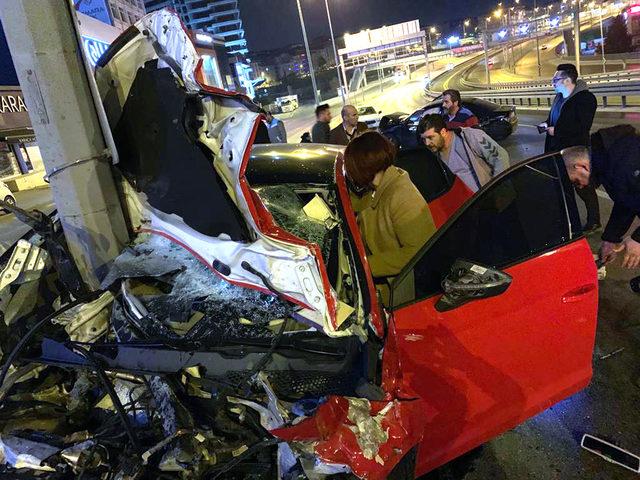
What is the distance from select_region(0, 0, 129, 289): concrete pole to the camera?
91.5 inches

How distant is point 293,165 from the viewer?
7.66 feet

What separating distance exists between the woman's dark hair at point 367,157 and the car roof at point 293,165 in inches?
3.3

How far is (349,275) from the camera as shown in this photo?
201cm

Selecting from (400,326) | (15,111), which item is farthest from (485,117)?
(15,111)

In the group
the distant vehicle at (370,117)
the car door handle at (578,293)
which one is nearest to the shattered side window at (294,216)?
the car door handle at (578,293)

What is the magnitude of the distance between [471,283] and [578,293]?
0.70m

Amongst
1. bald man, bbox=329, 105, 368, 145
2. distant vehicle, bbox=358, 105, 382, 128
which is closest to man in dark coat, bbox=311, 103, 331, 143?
→ bald man, bbox=329, 105, 368, 145

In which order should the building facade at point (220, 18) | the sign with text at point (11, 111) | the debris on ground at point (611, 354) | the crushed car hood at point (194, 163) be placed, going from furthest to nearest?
the building facade at point (220, 18)
the sign with text at point (11, 111)
the debris on ground at point (611, 354)
the crushed car hood at point (194, 163)

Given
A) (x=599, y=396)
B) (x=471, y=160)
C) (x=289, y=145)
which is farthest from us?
(x=471, y=160)

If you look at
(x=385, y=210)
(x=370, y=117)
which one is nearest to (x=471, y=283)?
(x=385, y=210)

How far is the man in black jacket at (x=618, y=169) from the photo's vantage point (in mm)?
2709

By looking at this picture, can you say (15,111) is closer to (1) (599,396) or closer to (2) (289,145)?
(2) (289,145)

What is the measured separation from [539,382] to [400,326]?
2.72ft

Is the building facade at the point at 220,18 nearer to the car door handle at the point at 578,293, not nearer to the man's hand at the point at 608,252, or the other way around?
the man's hand at the point at 608,252
